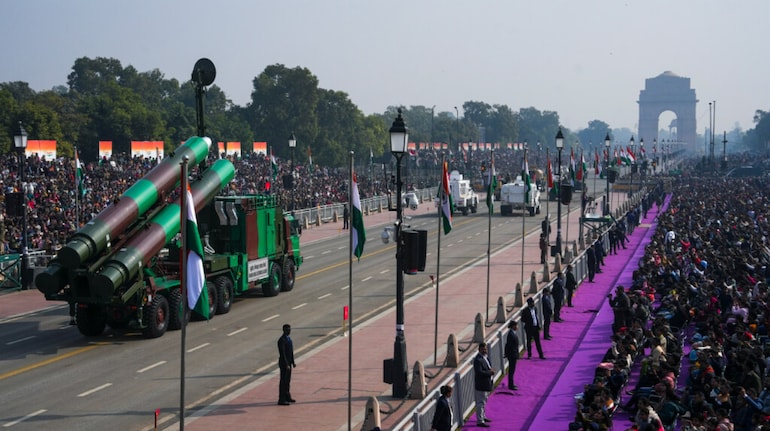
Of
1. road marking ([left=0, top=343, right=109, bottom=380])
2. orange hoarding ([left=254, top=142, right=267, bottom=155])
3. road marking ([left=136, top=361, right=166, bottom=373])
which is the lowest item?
road marking ([left=136, top=361, right=166, bottom=373])

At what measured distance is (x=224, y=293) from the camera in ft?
94.5

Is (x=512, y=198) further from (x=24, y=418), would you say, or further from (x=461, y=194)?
(x=24, y=418)

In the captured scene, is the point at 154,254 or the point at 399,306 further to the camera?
the point at 154,254

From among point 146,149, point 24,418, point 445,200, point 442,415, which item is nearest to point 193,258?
point 442,415

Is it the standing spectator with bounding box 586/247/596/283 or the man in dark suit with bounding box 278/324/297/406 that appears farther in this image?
the standing spectator with bounding box 586/247/596/283

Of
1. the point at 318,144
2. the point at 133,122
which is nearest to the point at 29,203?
the point at 133,122

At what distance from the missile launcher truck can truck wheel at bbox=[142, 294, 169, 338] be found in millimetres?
27

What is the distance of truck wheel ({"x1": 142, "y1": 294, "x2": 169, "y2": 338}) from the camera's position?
2491 centimetres

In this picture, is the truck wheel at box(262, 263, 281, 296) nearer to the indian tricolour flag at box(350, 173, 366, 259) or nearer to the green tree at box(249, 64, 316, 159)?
the indian tricolour flag at box(350, 173, 366, 259)

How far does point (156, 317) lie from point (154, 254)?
5.85ft

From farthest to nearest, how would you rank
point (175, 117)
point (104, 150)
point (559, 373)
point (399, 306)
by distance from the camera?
point (175, 117) < point (104, 150) < point (559, 373) < point (399, 306)

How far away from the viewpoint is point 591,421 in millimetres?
14562

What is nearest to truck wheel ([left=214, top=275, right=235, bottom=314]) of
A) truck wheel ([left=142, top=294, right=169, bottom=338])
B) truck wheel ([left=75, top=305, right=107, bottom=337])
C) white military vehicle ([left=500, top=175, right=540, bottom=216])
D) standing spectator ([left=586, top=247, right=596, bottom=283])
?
truck wheel ([left=142, top=294, right=169, bottom=338])

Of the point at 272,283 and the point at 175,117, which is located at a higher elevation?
the point at 175,117
